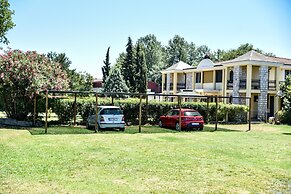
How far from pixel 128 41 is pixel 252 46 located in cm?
3846

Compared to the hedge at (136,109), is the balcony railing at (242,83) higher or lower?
higher

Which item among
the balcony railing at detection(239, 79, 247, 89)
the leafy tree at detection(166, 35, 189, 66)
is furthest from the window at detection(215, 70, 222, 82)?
the leafy tree at detection(166, 35, 189, 66)

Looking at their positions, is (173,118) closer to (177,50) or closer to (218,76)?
(218,76)

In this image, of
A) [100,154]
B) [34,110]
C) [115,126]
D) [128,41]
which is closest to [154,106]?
[115,126]

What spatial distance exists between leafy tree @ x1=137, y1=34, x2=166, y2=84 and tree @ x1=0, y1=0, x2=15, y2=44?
1966 inches

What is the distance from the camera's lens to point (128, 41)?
4666cm

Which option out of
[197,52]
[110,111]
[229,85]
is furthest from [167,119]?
[197,52]

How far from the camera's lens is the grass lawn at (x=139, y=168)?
718cm

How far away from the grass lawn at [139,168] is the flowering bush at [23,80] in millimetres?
7330

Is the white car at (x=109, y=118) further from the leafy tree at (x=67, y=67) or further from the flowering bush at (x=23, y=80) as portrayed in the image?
the leafy tree at (x=67, y=67)

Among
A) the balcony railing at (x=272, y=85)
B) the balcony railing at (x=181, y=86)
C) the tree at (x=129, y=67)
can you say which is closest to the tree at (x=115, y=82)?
the tree at (x=129, y=67)

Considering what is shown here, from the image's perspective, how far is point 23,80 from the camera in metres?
20.4

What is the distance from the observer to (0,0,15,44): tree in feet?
76.0

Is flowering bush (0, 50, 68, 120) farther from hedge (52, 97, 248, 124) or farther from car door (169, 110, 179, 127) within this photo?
car door (169, 110, 179, 127)
